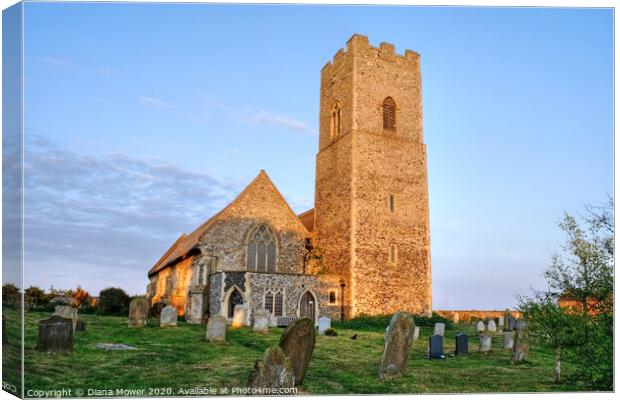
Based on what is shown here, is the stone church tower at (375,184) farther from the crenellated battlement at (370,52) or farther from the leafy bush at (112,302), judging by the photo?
the leafy bush at (112,302)

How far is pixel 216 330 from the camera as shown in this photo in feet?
57.2

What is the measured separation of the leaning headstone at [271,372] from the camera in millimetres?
10094

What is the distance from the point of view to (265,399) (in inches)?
399

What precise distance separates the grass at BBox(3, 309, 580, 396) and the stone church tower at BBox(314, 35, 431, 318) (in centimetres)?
921

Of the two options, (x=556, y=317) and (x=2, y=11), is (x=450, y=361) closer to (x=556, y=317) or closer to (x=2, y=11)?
(x=556, y=317)

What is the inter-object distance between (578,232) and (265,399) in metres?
8.86

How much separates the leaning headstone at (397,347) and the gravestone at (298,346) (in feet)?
7.11

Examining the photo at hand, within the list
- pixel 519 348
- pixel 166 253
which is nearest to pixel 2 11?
pixel 519 348

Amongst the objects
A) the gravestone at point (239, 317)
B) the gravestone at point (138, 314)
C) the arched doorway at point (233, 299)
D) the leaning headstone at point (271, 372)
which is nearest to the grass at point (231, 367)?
the leaning headstone at point (271, 372)

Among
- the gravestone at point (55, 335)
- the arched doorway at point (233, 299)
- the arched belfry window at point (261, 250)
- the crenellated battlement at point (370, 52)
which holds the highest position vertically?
the crenellated battlement at point (370, 52)

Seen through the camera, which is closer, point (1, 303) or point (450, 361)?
point (1, 303)

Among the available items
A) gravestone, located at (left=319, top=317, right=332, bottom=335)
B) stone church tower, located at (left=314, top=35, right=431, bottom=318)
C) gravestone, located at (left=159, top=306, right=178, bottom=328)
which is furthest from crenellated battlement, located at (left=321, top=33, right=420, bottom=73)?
gravestone, located at (left=159, top=306, right=178, bottom=328)

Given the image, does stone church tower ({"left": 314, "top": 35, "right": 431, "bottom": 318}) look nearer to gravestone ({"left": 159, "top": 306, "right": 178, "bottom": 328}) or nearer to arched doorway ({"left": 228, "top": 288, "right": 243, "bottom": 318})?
arched doorway ({"left": 228, "top": 288, "right": 243, "bottom": 318})

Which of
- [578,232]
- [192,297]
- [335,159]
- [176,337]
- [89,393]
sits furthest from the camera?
[335,159]
